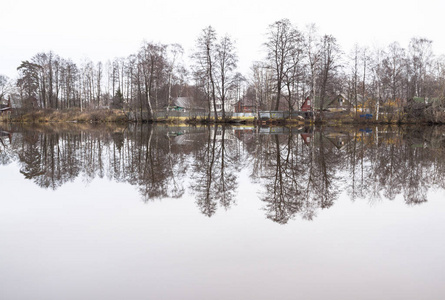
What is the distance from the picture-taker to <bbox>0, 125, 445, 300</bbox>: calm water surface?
3346mm

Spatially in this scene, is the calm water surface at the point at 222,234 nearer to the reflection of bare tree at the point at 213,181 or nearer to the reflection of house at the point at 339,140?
the reflection of bare tree at the point at 213,181

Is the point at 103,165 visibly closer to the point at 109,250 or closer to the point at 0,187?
the point at 0,187

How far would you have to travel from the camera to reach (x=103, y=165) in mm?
10891

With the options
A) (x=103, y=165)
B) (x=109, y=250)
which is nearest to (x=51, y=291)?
(x=109, y=250)

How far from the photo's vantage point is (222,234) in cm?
474

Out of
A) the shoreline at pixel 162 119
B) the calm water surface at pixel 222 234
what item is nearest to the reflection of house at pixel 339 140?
the calm water surface at pixel 222 234

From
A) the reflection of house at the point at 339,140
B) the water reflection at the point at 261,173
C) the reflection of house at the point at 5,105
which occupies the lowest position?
the water reflection at the point at 261,173

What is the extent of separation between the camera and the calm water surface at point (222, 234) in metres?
3.35

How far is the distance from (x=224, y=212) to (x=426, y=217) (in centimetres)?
340

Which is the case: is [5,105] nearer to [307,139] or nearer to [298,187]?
[307,139]

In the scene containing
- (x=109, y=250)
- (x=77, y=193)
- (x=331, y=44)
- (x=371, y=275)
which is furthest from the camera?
(x=331, y=44)

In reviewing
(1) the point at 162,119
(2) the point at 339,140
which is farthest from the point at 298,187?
(1) the point at 162,119

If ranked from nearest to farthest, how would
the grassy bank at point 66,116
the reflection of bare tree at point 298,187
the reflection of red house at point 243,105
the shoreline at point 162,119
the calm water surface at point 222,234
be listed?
1. the calm water surface at point 222,234
2. the reflection of bare tree at point 298,187
3. the shoreline at point 162,119
4. the grassy bank at point 66,116
5. the reflection of red house at point 243,105

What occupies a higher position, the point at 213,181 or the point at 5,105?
the point at 5,105
